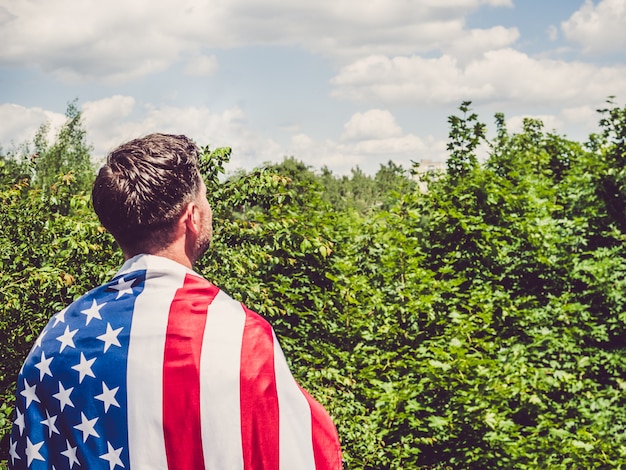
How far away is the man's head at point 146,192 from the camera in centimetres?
170

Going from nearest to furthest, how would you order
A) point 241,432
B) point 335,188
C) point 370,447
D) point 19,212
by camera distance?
point 241,432 < point 19,212 < point 370,447 < point 335,188

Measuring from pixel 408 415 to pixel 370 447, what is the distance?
0.64 m

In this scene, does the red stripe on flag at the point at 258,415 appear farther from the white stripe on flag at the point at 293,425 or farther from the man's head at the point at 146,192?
the man's head at the point at 146,192

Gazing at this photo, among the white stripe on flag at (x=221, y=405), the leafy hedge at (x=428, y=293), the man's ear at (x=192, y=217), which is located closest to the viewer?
the white stripe on flag at (x=221, y=405)

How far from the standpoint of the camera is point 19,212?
16.9 ft

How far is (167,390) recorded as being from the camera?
1.63 metres

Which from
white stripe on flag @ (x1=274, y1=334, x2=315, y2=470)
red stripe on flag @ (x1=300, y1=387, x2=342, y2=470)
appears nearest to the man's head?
white stripe on flag @ (x1=274, y1=334, x2=315, y2=470)

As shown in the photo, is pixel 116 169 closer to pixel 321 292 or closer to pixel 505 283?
pixel 321 292

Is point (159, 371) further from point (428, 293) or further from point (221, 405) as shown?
point (428, 293)

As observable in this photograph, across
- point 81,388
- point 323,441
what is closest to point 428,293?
point 323,441

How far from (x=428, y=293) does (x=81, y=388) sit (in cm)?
572

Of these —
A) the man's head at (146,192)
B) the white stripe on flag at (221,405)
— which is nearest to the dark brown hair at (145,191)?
the man's head at (146,192)

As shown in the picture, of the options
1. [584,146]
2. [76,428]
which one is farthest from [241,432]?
[584,146]

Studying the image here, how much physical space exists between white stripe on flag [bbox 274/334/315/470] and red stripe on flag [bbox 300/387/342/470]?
0.02 meters
